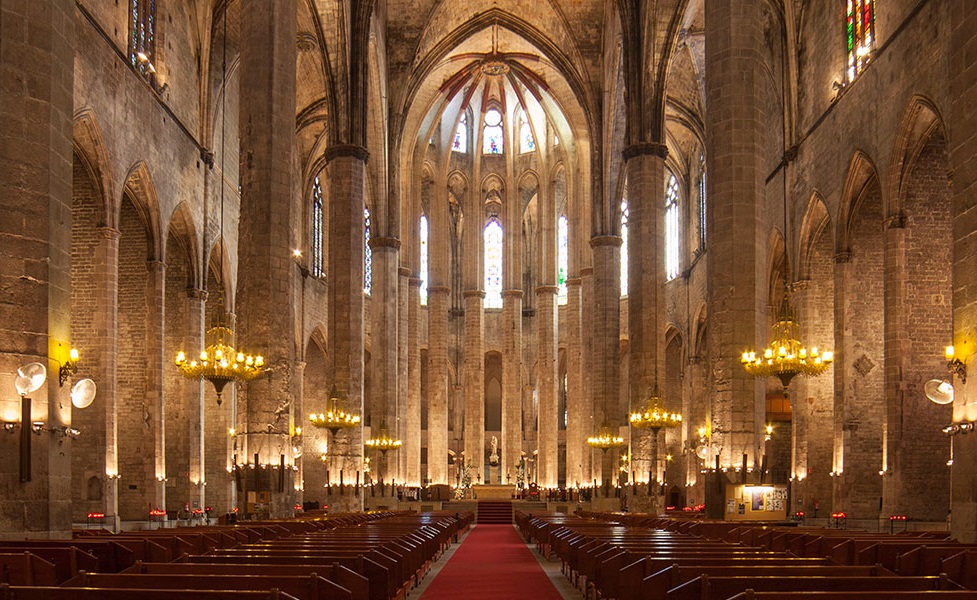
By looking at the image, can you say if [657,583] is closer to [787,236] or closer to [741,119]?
[741,119]

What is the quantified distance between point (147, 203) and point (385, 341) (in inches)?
556

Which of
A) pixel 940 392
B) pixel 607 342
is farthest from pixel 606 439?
pixel 940 392

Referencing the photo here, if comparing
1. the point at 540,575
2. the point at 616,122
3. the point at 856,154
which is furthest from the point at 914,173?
the point at 616,122

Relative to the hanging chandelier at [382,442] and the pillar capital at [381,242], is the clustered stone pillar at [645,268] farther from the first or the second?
the pillar capital at [381,242]

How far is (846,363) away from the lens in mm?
27234

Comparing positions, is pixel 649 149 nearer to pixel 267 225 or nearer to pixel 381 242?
pixel 381 242

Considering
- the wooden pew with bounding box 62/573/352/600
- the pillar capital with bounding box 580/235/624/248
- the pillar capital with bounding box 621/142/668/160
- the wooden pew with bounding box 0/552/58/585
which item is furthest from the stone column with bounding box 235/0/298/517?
the pillar capital with bounding box 580/235/624/248

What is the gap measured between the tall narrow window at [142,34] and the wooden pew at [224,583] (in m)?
22.2

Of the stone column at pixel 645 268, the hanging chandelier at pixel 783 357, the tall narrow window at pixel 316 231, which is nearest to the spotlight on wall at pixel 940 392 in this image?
the hanging chandelier at pixel 783 357

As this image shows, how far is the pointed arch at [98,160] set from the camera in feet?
77.3

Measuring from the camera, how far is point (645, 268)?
31.5 meters

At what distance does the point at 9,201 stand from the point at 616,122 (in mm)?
31862

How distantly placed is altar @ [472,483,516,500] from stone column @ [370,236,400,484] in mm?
6026

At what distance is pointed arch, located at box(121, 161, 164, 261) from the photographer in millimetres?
27500
